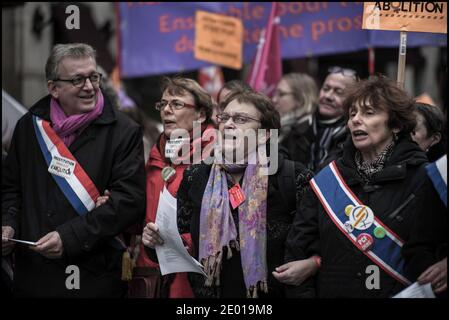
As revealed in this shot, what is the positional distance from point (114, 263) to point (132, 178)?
0.52m

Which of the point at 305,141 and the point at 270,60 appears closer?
the point at 305,141

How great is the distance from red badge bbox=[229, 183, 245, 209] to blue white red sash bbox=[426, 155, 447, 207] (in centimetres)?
→ 114

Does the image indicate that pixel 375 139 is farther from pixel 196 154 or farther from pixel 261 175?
pixel 196 154

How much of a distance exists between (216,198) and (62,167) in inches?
38.7

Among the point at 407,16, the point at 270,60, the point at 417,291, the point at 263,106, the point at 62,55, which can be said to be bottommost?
the point at 417,291

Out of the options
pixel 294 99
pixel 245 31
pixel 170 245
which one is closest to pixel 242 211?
pixel 170 245

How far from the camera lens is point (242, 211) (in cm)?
432

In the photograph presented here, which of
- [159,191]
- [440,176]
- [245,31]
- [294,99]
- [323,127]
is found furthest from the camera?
[245,31]

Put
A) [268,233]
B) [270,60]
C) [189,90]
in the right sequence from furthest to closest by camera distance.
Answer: [270,60]
[189,90]
[268,233]

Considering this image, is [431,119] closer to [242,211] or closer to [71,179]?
[242,211]

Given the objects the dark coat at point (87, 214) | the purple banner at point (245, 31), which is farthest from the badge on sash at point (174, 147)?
the purple banner at point (245, 31)

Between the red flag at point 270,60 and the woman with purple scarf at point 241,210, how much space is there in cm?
247

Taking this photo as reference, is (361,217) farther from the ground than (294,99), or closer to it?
closer to it
